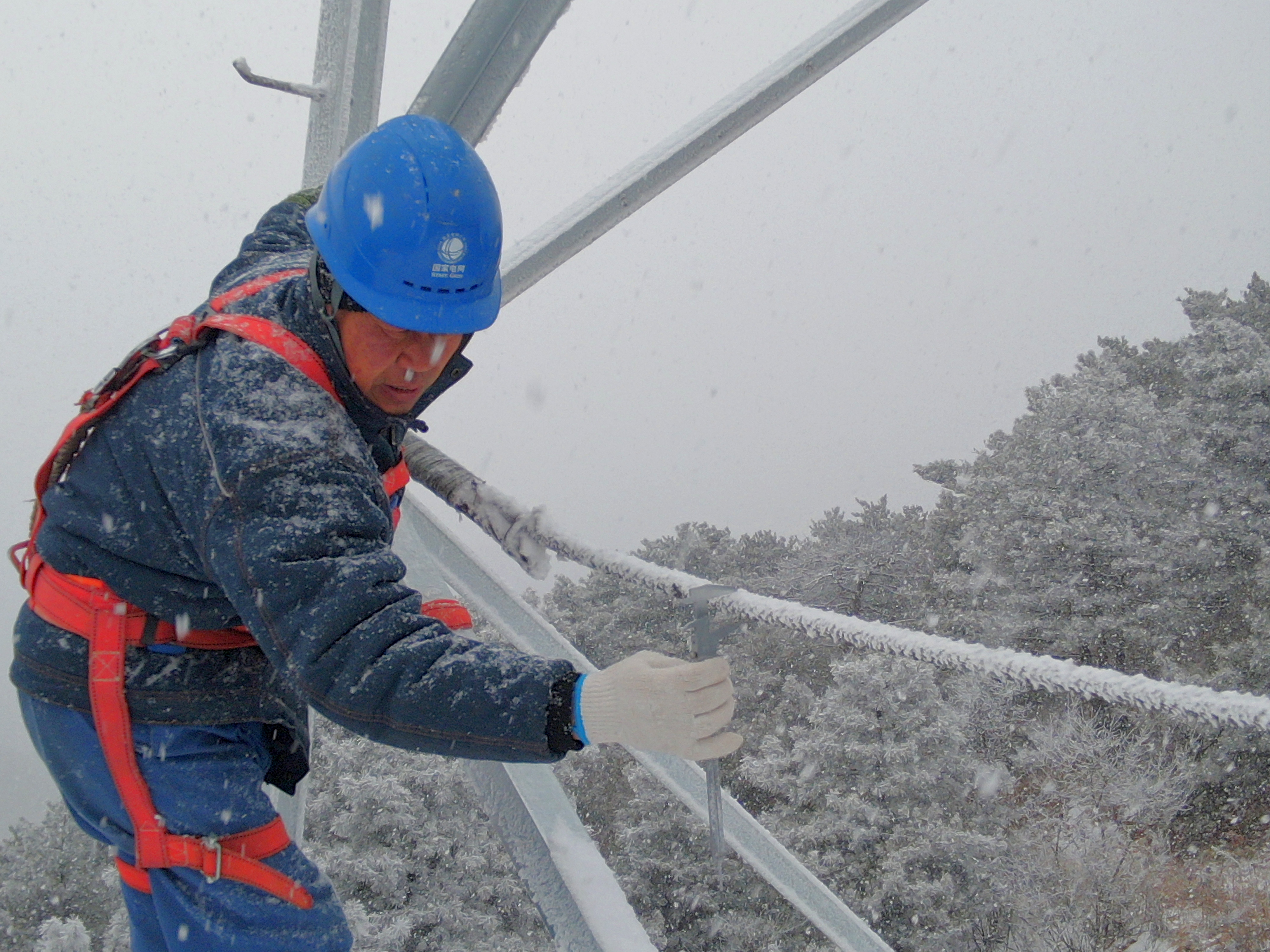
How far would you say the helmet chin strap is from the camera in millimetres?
1232

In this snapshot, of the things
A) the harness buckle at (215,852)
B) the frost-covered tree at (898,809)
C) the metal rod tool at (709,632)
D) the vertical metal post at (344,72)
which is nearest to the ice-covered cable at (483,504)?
the metal rod tool at (709,632)

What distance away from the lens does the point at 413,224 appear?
1.21 m

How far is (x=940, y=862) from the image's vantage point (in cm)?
1101

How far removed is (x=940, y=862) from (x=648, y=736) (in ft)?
38.1

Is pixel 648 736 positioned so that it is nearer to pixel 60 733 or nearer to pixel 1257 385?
pixel 60 733

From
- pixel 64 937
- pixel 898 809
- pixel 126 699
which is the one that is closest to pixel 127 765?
pixel 126 699

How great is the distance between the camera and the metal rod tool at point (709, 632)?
1.33 m

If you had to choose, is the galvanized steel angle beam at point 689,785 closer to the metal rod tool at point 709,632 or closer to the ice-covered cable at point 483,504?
the ice-covered cable at point 483,504

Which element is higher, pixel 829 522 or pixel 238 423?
pixel 238 423

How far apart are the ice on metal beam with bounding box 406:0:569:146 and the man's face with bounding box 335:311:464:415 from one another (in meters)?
1.42

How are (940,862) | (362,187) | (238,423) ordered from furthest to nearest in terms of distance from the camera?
(940,862) → (362,187) → (238,423)

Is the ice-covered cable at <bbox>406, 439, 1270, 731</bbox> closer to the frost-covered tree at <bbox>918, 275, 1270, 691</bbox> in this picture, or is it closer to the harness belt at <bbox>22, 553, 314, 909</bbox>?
the harness belt at <bbox>22, 553, 314, 909</bbox>

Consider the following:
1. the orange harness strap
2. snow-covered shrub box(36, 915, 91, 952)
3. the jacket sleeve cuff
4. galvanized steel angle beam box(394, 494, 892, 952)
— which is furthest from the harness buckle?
snow-covered shrub box(36, 915, 91, 952)

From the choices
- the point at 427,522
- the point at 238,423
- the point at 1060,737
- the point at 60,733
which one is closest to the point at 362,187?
the point at 238,423
